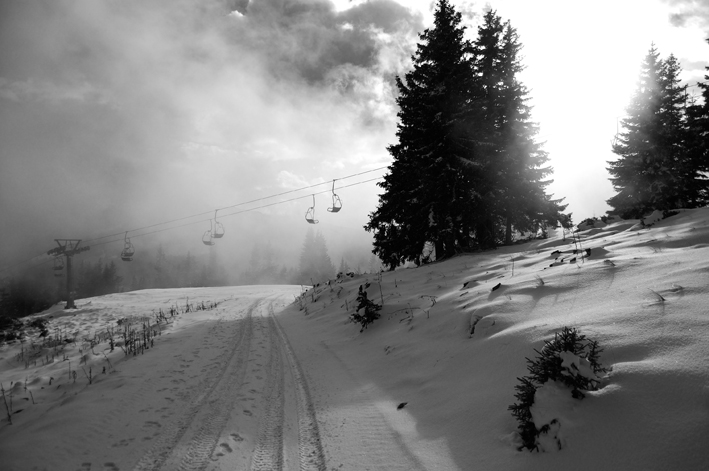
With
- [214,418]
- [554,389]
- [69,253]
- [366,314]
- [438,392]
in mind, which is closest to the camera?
[554,389]

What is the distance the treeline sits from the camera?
15.6m

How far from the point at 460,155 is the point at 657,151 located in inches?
619

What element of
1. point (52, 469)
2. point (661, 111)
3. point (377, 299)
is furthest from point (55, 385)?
point (661, 111)

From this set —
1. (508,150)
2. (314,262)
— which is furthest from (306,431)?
(314,262)

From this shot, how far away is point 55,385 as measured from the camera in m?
6.00

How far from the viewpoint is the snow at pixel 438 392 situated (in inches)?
103

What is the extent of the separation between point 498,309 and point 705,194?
2797 centimetres

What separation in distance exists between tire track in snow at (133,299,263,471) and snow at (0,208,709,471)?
0.07ft

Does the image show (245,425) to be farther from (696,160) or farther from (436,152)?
(696,160)

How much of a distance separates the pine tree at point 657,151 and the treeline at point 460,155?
25.2 feet

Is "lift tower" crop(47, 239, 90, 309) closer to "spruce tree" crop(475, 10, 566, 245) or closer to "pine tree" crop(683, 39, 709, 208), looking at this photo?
"spruce tree" crop(475, 10, 566, 245)

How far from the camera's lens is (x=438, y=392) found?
14.7ft

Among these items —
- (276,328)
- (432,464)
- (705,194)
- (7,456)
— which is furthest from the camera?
(705,194)

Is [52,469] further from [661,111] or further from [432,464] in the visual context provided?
[661,111]
